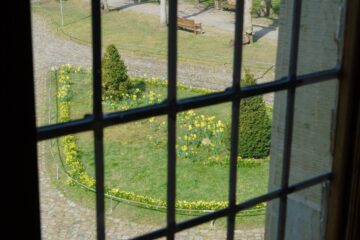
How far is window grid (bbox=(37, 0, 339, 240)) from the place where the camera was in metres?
0.78

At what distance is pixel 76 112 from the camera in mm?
7738

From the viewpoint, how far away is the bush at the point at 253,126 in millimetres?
5801

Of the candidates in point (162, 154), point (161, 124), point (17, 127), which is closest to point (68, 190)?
point (162, 154)

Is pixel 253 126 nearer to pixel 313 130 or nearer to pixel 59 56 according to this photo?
pixel 59 56

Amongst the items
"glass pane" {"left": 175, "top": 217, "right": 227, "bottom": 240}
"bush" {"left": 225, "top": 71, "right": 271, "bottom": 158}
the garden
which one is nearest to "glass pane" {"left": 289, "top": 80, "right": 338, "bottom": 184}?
"bush" {"left": 225, "top": 71, "right": 271, "bottom": 158}

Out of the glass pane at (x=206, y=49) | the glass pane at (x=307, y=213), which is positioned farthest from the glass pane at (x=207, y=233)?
the glass pane at (x=307, y=213)

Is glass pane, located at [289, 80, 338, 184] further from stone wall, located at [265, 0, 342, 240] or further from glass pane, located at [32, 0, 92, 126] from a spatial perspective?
glass pane, located at [32, 0, 92, 126]

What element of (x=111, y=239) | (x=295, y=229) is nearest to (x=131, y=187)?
(x=111, y=239)

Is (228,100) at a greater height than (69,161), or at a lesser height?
greater

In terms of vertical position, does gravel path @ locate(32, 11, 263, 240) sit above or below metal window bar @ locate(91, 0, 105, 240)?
below

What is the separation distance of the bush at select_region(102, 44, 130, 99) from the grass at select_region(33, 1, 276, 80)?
2.46 ft

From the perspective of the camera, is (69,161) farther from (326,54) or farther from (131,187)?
(326,54)

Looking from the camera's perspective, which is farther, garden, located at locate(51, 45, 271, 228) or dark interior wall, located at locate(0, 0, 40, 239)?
garden, located at locate(51, 45, 271, 228)

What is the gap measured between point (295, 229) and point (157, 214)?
4820 mm
